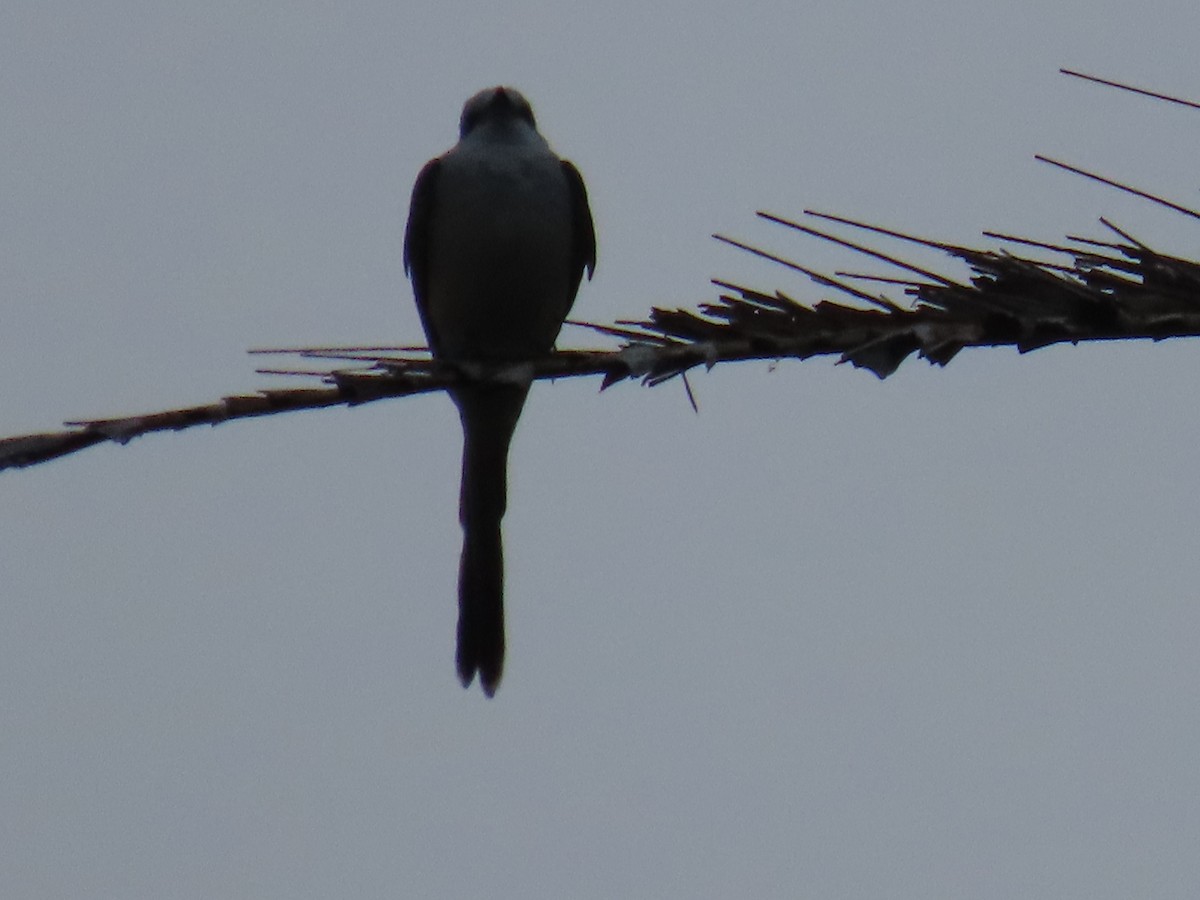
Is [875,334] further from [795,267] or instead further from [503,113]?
[503,113]

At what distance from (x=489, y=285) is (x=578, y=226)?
583mm

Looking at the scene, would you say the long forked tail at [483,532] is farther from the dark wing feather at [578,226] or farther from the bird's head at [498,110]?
the bird's head at [498,110]

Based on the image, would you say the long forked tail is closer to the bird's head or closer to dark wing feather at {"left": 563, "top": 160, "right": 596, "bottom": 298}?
dark wing feather at {"left": 563, "top": 160, "right": 596, "bottom": 298}

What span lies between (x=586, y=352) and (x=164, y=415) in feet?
1.62

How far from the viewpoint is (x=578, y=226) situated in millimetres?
5359

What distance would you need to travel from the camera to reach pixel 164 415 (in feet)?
4.72

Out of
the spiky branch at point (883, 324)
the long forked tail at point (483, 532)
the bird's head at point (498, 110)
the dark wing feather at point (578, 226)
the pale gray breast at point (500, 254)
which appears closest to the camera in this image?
the spiky branch at point (883, 324)

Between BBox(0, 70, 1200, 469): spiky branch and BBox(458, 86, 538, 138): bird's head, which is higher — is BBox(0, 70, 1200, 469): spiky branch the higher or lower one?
the lower one

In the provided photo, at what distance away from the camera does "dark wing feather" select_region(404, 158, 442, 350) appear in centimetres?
534

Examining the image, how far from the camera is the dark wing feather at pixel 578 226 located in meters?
5.33

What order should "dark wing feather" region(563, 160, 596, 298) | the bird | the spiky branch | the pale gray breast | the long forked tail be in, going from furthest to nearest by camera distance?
"dark wing feather" region(563, 160, 596, 298) → the pale gray breast → the bird → the long forked tail → the spiky branch

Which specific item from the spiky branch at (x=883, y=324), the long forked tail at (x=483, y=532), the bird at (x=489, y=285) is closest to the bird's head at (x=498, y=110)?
the bird at (x=489, y=285)

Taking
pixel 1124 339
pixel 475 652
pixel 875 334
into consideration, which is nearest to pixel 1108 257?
pixel 1124 339

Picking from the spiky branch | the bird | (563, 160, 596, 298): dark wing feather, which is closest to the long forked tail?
the bird
